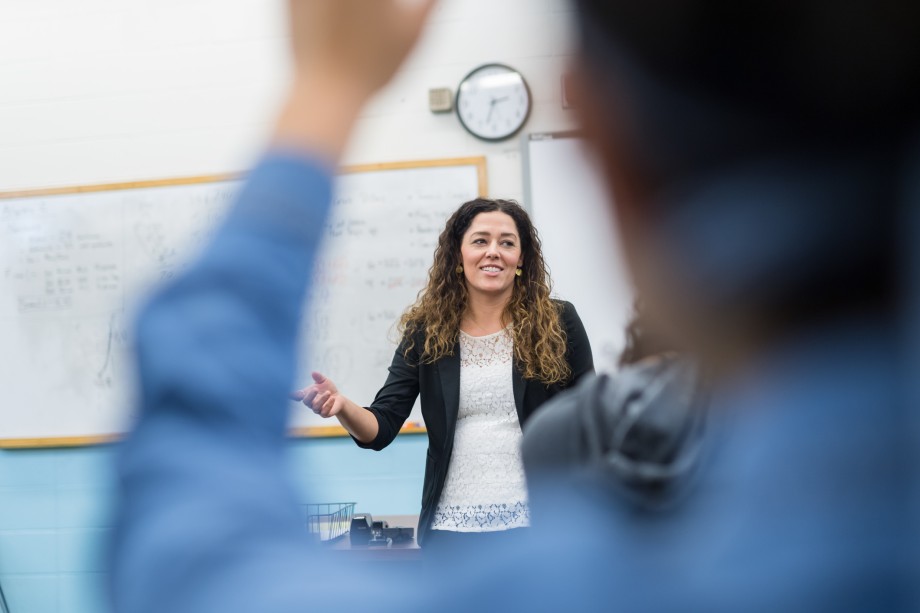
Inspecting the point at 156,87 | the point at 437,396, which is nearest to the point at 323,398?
the point at 437,396

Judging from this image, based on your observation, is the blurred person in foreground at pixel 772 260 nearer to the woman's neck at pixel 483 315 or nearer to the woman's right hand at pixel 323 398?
the woman's right hand at pixel 323 398

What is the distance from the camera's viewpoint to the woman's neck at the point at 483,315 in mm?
2035

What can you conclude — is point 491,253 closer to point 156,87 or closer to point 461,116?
point 461,116

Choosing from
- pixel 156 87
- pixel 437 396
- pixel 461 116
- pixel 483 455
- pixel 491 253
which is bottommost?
pixel 483 455

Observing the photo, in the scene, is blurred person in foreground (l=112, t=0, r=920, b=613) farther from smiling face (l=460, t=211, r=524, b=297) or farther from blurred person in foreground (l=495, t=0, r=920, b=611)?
smiling face (l=460, t=211, r=524, b=297)

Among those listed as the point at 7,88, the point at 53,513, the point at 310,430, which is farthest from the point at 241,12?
the point at 53,513

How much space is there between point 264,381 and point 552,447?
0.32 feet

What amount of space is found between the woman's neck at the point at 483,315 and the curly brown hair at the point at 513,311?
0.05 ft

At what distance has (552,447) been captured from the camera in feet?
0.94

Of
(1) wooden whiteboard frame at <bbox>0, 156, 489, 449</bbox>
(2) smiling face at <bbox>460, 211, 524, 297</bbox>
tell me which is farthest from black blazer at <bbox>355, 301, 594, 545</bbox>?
(1) wooden whiteboard frame at <bbox>0, 156, 489, 449</bbox>

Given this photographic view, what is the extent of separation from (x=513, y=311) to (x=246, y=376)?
5.83 feet

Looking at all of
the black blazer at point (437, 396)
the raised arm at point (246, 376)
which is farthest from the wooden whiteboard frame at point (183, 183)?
the raised arm at point (246, 376)

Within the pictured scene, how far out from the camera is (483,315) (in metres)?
2.07

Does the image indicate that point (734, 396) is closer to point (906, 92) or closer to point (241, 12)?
point (906, 92)
